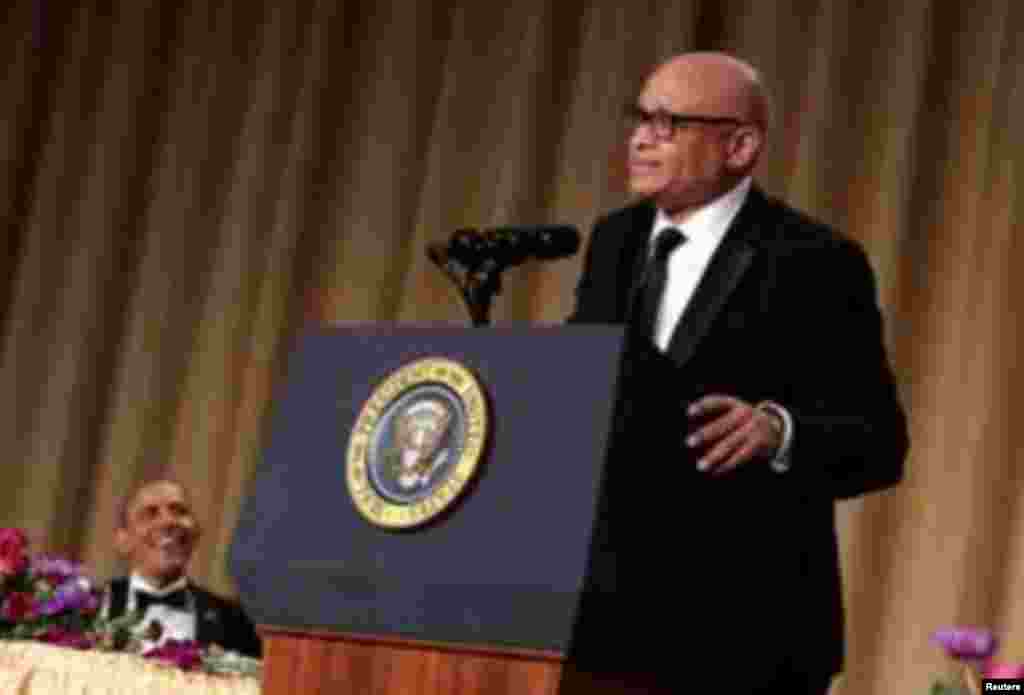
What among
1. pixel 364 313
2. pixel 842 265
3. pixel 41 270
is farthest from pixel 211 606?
pixel 842 265

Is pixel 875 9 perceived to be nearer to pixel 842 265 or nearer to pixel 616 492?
pixel 842 265

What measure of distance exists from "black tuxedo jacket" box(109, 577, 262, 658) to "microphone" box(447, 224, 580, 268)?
3700 millimetres

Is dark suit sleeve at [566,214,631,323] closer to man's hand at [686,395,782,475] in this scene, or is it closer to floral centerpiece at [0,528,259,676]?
man's hand at [686,395,782,475]

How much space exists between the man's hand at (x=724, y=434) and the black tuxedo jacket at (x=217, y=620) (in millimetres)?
3920

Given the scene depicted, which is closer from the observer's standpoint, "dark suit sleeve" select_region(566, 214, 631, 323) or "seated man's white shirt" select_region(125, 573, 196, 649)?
"dark suit sleeve" select_region(566, 214, 631, 323)

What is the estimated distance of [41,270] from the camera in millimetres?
7922

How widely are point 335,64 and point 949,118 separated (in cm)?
210

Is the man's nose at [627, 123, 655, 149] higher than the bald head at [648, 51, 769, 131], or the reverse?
the bald head at [648, 51, 769, 131]

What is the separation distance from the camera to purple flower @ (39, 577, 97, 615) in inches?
189

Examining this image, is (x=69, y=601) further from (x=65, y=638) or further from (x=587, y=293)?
(x=587, y=293)

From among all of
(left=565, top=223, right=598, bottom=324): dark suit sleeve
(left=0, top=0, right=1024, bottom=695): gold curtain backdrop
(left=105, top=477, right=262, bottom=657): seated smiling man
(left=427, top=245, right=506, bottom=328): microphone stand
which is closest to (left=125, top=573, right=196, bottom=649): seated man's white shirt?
(left=105, top=477, right=262, bottom=657): seated smiling man

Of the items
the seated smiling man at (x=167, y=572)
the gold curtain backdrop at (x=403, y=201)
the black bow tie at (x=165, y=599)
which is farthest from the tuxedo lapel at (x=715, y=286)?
the black bow tie at (x=165, y=599)

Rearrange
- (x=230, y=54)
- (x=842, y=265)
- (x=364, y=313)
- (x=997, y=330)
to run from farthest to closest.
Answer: (x=230, y=54)
(x=364, y=313)
(x=997, y=330)
(x=842, y=265)

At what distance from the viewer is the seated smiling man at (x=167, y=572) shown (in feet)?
20.6
